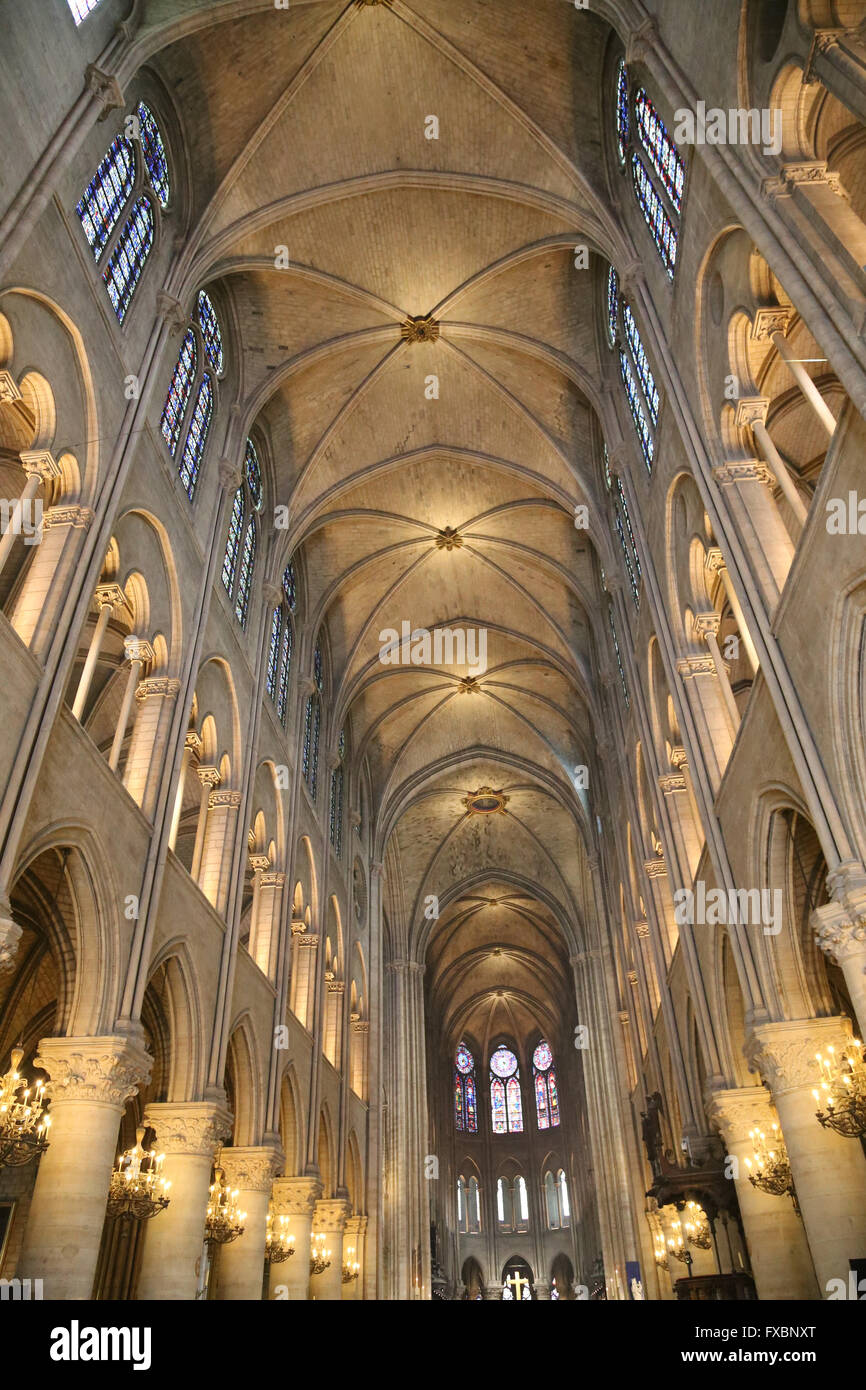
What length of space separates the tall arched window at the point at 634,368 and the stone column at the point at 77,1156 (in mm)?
12413

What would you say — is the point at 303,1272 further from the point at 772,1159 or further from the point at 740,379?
the point at 740,379

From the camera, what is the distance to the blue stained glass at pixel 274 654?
71.8ft

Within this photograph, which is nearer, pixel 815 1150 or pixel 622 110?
pixel 815 1150

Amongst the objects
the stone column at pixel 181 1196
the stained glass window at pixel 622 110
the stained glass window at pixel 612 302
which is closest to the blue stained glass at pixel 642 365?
the stained glass window at pixel 612 302

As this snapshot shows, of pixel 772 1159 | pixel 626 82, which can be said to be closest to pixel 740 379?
pixel 626 82

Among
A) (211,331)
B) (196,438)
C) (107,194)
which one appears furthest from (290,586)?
(107,194)

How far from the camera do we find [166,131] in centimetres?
1652

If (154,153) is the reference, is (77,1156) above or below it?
below

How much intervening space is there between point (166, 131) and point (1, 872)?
13.2 meters

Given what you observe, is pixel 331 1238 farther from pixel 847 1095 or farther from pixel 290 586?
pixel 847 1095

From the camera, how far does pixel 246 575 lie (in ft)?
68.5

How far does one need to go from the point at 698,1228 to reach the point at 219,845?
1057 centimetres

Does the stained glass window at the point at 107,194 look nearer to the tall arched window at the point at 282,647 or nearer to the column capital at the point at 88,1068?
the tall arched window at the point at 282,647

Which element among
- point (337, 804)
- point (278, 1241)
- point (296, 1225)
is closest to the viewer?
point (278, 1241)
